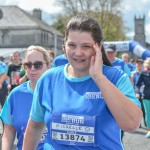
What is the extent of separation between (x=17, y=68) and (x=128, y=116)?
31.2 ft

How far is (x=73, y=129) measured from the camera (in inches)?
102

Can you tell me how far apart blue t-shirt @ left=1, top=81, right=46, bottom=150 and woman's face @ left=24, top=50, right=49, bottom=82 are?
0.17 meters

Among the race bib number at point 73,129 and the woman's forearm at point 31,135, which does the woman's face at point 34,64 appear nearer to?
the woman's forearm at point 31,135

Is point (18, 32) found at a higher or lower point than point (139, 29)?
lower

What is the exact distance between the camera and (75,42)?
2557mm

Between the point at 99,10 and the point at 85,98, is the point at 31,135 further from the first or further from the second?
the point at 99,10

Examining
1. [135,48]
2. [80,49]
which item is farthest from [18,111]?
[135,48]

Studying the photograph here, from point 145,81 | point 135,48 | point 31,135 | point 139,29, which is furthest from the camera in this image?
point 139,29

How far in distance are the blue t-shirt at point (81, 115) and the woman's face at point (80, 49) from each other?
0.27 ft

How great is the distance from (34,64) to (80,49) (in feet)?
4.05

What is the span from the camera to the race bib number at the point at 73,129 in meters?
2.54

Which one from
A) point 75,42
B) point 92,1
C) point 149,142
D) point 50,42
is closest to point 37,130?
point 75,42

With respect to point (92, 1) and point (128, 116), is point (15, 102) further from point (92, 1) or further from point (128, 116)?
point (92, 1)

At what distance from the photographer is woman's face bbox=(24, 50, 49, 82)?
12.2 feet
